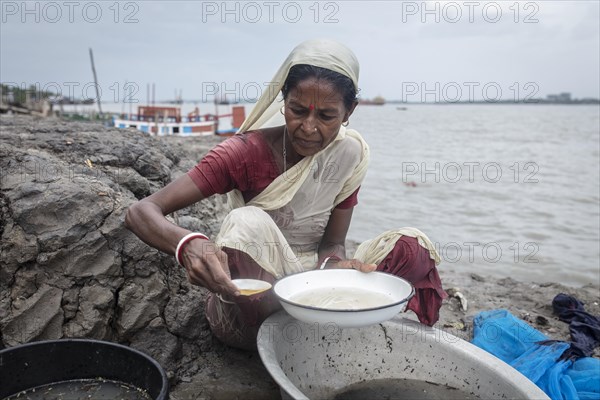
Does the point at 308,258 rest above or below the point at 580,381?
above

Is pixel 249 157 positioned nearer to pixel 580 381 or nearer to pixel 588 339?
pixel 580 381

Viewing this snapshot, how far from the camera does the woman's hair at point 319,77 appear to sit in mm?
1853

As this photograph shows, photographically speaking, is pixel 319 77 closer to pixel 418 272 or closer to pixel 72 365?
pixel 418 272

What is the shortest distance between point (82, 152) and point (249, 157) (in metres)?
1.07

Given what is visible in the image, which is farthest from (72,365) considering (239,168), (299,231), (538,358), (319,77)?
(538,358)

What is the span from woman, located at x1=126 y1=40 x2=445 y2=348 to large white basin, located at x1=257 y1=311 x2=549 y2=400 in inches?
6.0

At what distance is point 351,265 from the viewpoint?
6.84 feet

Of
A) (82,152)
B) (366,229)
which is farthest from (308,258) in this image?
(366,229)

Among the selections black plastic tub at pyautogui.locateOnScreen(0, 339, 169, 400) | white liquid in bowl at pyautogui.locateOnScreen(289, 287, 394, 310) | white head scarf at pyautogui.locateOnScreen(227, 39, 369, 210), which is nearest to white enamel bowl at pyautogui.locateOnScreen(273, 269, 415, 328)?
white liquid in bowl at pyautogui.locateOnScreen(289, 287, 394, 310)

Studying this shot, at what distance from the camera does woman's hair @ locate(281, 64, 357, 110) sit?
185cm

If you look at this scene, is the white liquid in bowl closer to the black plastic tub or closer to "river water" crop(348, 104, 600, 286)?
the black plastic tub

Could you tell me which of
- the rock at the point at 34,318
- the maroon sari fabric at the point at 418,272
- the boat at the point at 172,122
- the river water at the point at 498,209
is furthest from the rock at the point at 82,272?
the boat at the point at 172,122

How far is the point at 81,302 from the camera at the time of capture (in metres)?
1.93

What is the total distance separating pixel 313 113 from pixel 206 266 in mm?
735
